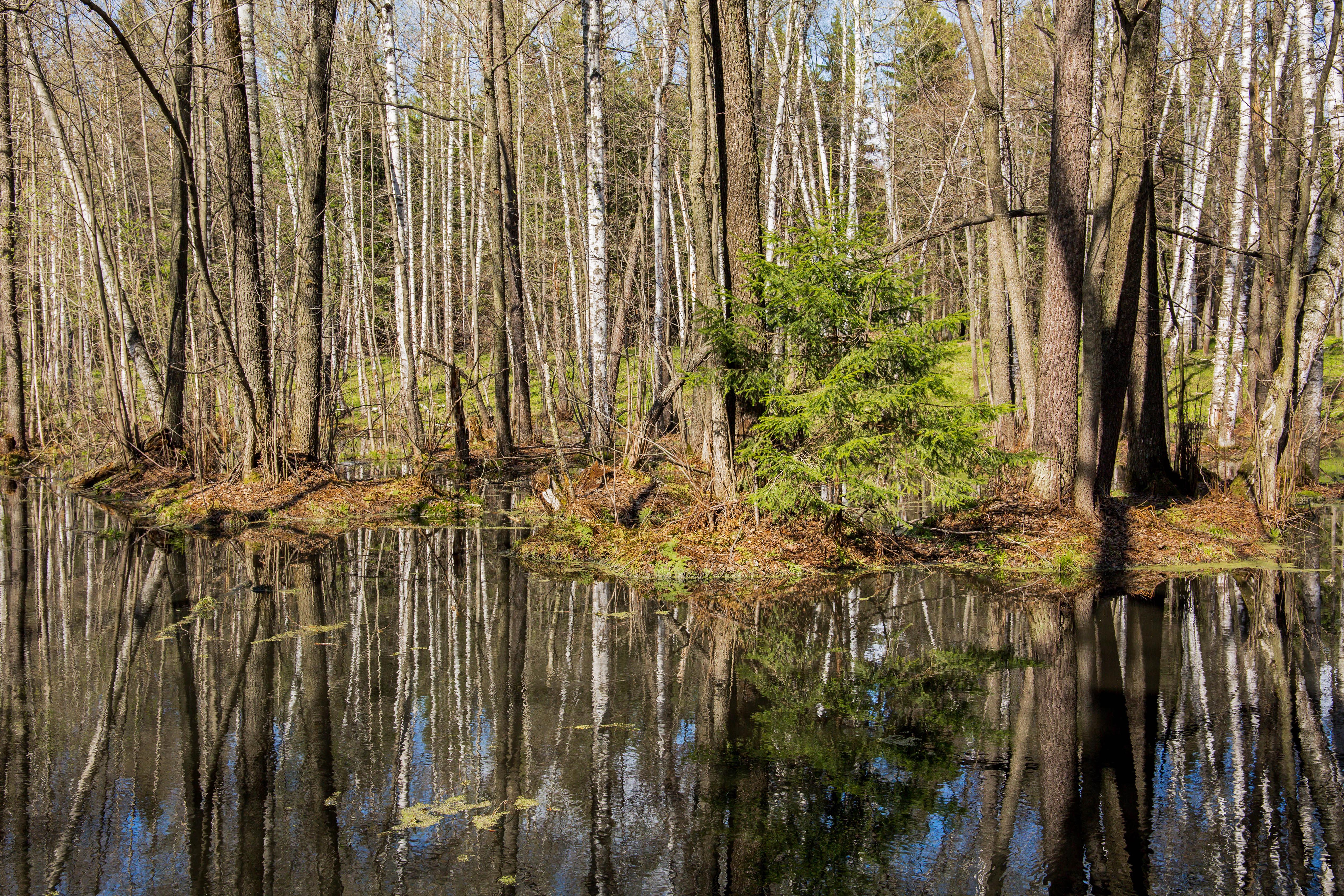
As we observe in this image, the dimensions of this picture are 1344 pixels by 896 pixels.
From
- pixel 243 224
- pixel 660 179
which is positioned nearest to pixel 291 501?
pixel 243 224

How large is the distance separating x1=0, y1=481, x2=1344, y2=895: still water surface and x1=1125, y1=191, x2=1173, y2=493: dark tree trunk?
4489mm

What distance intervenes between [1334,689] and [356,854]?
19.0 feet

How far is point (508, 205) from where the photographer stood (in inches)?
677

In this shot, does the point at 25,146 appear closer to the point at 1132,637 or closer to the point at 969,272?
the point at 969,272

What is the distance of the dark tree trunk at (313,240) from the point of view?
14.1 meters

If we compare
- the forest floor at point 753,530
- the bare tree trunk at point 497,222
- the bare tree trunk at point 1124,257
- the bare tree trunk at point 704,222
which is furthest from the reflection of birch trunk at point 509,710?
the bare tree trunk at point 497,222

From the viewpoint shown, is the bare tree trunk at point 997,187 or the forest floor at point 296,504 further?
the forest floor at point 296,504

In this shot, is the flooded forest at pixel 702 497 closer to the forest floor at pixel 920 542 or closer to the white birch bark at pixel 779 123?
the forest floor at pixel 920 542

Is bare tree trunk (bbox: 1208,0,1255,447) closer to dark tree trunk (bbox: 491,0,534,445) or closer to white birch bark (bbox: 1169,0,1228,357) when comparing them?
white birch bark (bbox: 1169,0,1228,357)

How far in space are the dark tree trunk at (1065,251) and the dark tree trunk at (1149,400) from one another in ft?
8.28

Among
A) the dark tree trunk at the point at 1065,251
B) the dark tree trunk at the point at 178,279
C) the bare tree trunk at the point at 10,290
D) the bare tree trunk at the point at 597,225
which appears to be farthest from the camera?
the bare tree trunk at the point at 10,290

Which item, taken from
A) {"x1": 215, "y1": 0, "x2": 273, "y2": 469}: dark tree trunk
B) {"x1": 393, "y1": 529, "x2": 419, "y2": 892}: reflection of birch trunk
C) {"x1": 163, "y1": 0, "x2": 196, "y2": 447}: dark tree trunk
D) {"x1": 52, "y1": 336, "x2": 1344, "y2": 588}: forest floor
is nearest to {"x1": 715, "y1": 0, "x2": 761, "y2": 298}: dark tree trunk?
{"x1": 52, "y1": 336, "x2": 1344, "y2": 588}: forest floor

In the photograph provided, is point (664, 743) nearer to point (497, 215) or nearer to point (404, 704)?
point (404, 704)

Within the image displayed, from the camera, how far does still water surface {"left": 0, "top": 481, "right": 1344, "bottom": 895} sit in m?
3.71
